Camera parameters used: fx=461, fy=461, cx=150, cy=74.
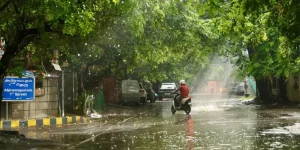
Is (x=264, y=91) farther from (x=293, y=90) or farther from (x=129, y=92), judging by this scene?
(x=129, y=92)

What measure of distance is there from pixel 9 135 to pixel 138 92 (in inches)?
849

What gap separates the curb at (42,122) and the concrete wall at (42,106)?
1095 millimetres

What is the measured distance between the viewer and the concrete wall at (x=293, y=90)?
29589 mm

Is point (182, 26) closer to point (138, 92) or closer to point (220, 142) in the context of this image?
point (138, 92)

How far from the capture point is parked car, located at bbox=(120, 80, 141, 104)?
32438mm

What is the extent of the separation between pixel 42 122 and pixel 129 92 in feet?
50.2

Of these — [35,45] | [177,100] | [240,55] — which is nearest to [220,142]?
[35,45]

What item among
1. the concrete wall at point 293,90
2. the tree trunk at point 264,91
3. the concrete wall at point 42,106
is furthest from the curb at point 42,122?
the tree trunk at point 264,91

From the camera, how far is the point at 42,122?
17516 mm

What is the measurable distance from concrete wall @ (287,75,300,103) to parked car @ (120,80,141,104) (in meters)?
10.5

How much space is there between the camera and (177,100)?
886 inches

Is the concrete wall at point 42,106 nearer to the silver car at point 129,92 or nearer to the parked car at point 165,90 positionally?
the silver car at point 129,92

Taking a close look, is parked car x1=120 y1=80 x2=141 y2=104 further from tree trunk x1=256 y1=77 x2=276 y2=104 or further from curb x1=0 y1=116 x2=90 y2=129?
curb x1=0 y1=116 x2=90 y2=129

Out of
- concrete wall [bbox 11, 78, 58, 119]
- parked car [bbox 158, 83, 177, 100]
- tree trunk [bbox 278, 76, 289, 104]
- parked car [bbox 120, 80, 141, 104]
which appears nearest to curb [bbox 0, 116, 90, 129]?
concrete wall [bbox 11, 78, 58, 119]
